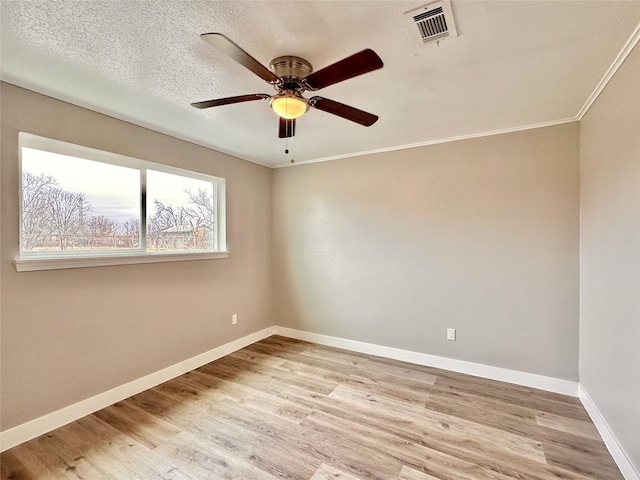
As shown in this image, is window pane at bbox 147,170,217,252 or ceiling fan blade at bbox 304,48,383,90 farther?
window pane at bbox 147,170,217,252

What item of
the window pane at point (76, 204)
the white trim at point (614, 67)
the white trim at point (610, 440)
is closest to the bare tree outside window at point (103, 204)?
the window pane at point (76, 204)

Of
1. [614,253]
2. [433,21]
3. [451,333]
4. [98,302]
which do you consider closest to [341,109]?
[433,21]

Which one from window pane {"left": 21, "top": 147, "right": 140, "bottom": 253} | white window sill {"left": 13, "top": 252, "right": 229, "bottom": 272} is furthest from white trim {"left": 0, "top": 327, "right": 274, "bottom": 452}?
window pane {"left": 21, "top": 147, "right": 140, "bottom": 253}

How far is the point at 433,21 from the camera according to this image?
1.40 m

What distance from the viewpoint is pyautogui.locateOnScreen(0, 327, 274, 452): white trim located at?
1.93m

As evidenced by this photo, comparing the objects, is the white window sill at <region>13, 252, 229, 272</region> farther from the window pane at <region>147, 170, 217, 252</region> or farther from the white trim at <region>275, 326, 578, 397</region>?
the white trim at <region>275, 326, 578, 397</region>

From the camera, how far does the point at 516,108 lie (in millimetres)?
2326

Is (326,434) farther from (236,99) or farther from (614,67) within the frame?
(614,67)

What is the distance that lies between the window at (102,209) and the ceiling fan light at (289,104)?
169 centimetres

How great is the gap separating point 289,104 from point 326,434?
7.26 ft

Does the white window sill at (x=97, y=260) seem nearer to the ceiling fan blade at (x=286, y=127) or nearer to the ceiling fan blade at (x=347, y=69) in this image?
the ceiling fan blade at (x=286, y=127)

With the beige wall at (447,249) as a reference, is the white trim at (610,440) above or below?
below

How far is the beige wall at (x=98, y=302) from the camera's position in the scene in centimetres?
193

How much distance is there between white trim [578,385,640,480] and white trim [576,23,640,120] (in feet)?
7.33
